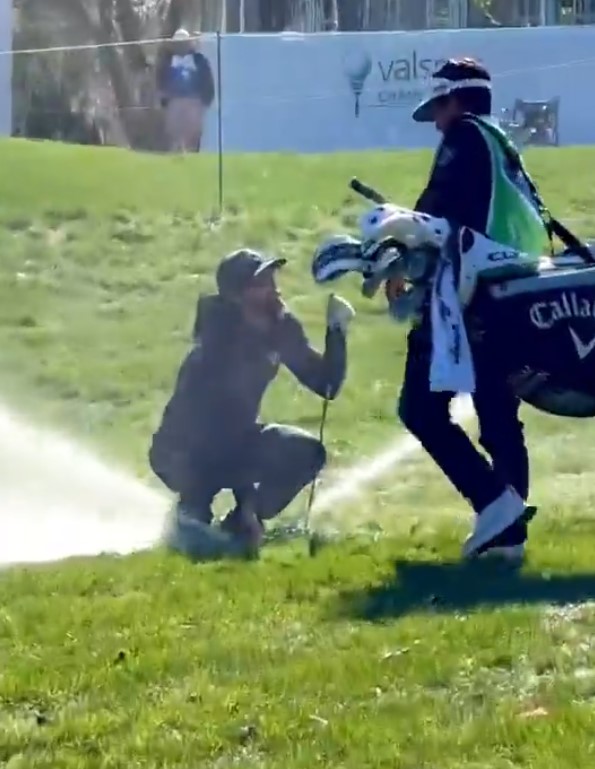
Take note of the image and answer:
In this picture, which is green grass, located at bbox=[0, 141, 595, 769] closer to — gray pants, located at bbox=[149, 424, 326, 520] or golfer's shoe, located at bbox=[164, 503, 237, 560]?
golfer's shoe, located at bbox=[164, 503, 237, 560]

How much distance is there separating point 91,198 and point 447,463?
31.1ft

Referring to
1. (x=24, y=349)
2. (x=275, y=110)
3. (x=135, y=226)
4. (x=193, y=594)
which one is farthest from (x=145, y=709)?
(x=275, y=110)

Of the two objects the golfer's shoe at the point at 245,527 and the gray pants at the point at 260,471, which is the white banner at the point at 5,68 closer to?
the gray pants at the point at 260,471

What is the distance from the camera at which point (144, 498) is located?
9.23 metres

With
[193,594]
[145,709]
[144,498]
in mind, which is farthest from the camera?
[144,498]

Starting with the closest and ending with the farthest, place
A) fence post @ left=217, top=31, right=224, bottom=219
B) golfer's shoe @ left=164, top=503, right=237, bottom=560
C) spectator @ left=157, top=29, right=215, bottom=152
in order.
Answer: golfer's shoe @ left=164, top=503, right=237, bottom=560 < fence post @ left=217, top=31, right=224, bottom=219 < spectator @ left=157, top=29, right=215, bottom=152

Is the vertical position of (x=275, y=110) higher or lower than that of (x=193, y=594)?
lower

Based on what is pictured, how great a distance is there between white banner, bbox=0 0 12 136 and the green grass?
7335mm

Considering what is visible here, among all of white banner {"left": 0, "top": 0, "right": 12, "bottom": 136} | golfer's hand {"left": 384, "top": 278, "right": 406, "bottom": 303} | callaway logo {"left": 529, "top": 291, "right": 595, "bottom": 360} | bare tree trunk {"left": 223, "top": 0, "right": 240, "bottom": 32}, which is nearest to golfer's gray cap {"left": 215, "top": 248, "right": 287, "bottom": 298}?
golfer's hand {"left": 384, "top": 278, "right": 406, "bottom": 303}

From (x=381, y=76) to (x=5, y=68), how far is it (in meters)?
4.86

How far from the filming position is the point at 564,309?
7.93 metres

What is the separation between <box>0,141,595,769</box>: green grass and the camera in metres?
5.52

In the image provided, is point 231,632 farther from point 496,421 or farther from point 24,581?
point 496,421

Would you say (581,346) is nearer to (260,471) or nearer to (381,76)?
(260,471)
